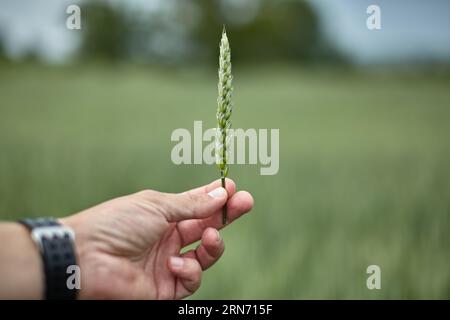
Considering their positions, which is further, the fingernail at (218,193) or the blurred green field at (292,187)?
the blurred green field at (292,187)

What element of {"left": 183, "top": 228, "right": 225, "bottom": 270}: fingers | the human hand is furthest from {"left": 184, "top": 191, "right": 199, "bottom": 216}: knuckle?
{"left": 183, "top": 228, "right": 225, "bottom": 270}: fingers

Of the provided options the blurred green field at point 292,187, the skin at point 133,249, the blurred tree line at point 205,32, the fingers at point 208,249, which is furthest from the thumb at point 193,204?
the blurred tree line at point 205,32

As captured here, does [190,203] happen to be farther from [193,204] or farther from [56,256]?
[56,256]

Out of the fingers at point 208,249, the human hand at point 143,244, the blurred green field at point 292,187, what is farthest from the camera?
the blurred green field at point 292,187

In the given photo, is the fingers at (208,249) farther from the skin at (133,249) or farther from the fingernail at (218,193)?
the fingernail at (218,193)

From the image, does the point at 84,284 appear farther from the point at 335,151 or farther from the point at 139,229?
the point at 335,151

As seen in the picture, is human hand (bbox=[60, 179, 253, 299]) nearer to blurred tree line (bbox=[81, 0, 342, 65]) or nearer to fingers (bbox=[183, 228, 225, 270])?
fingers (bbox=[183, 228, 225, 270])
